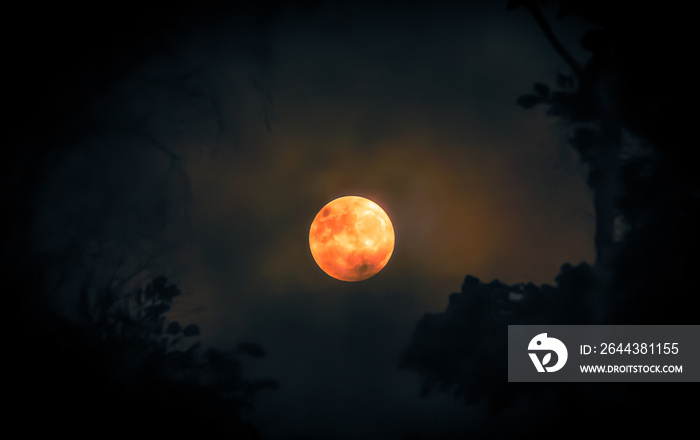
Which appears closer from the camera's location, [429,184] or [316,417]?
[429,184]

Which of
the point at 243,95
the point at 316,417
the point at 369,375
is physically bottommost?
the point at 316,417

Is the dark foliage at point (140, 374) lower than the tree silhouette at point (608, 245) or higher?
lower

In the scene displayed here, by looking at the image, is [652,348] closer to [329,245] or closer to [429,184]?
[429,184]

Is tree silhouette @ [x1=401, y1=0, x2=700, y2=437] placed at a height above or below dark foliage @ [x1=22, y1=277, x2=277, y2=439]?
above

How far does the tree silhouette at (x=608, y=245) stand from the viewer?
3.80 m

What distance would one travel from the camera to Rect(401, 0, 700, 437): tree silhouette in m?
3.80

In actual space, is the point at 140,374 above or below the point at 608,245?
below

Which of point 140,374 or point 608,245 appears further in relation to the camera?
point 140,374

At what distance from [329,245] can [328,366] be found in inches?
56.3

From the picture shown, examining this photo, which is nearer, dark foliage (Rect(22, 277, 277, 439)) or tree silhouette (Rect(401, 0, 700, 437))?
tree silhouette (Rect(401, 0, 700, 437))

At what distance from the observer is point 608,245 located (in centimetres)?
409

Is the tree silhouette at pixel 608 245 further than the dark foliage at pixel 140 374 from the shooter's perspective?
No

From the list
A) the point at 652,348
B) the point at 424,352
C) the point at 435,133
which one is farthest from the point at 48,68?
the point at 652,348

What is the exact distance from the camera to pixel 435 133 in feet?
13.0
